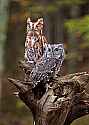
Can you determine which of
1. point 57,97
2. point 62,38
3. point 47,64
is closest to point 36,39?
point 47,64

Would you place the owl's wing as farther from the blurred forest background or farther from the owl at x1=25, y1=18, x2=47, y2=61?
the blurred forest background

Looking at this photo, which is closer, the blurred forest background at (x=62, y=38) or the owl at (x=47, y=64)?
the owl at (x=47, y=64)

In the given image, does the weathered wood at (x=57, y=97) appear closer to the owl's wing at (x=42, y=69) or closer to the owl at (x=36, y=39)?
the owl's wing at (x=42, y=69)

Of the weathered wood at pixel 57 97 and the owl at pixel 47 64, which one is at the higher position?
the owl at pixel 47 64

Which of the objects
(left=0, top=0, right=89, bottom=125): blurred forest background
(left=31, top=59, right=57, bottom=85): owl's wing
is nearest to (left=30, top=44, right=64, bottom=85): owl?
(left=31, top=59, right=57, bottom=85): owl's wing

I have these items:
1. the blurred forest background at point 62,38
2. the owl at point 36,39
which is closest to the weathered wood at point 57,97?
the owl at point 36,39

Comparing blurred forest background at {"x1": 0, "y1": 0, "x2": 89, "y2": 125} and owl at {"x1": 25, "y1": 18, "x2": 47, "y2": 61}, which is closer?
owl at {"x1": 25, "y1": 18, "x2": 47, "y2": 61}

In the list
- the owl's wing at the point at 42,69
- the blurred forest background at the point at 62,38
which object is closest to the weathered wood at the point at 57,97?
the owl's wing at the point at 42,69

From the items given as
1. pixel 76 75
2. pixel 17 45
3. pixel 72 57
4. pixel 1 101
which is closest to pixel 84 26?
pixel 72 57
